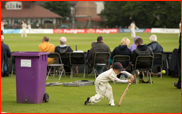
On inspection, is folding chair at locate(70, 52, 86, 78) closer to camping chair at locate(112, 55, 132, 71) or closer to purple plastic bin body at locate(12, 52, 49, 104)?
camping chair at locate(112, 55, 132, 71)

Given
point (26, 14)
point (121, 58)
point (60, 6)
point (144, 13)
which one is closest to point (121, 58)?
point (121, 58)

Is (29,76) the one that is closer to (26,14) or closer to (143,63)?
(143,63)

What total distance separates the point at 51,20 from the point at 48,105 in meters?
79.7

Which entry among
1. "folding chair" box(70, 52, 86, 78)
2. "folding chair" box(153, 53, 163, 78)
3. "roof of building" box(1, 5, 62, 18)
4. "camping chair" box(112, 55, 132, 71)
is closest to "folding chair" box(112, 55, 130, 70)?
"camping chair" box(112, 55, 132, 71)

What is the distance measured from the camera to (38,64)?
723cm

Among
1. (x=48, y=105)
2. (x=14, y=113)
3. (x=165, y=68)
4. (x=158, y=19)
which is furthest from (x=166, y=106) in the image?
(x=158, y=19)

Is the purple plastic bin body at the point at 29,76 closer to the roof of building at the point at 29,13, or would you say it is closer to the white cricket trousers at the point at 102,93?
the white cricket trousers at the point at 102,93

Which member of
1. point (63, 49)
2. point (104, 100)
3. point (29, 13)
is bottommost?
point (104, 100)

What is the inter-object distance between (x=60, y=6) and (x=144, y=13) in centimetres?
2204

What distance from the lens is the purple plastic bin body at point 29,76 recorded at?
721cm

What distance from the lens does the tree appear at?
92.9 metres

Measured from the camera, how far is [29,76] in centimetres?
723

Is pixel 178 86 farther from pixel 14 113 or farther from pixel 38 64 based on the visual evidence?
pixel 14 113

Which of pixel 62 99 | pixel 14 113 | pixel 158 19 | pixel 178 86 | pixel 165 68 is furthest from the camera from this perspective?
pixel 158 19
